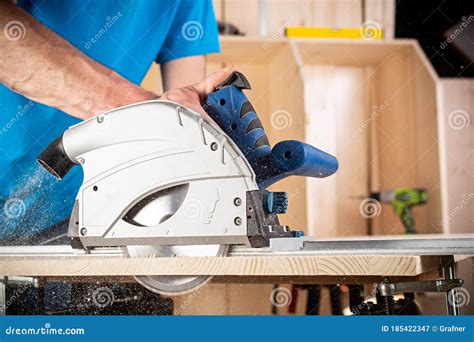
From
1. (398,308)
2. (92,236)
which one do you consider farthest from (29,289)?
(398,308)

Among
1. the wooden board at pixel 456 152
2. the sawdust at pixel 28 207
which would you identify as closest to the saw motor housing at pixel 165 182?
the sawdust at pixel 28 207

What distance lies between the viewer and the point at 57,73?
118 cm

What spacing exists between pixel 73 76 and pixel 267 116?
1303 mm

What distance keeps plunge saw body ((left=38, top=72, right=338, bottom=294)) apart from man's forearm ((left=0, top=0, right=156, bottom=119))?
128 mm

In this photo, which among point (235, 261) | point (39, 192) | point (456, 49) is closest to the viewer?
point (235, 261)

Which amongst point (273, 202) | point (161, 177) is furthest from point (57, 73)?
point (273, 202)

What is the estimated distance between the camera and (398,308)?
54.0 inches

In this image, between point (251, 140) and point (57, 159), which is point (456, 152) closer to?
point (251, 140)

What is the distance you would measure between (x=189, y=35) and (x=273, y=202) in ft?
2.74

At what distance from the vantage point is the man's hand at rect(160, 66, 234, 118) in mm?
1085

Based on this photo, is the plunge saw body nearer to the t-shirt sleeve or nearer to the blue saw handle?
the blue saw handle

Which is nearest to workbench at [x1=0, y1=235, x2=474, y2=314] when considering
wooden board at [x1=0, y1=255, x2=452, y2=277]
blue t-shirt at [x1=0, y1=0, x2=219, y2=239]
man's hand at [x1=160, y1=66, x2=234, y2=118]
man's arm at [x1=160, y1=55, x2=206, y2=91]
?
wooden board at [x1=0, y1=255, x2=452, y2=277]
